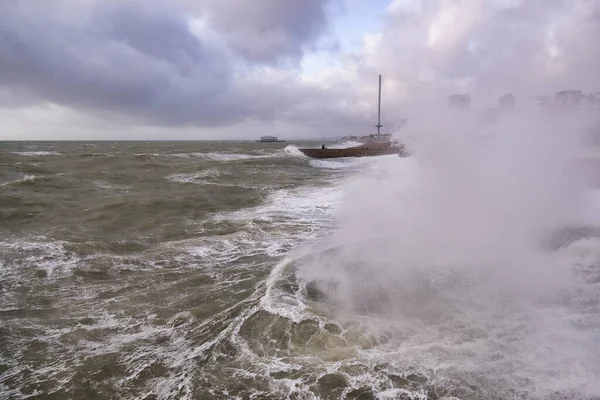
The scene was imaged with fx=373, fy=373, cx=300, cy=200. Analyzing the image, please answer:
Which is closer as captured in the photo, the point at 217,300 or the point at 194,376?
the point at 194,376

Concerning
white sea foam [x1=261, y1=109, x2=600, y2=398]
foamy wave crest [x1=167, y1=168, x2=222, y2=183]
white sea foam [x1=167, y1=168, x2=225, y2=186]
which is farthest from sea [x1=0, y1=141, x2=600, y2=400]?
white sea foam [x1=167, y1=168, x2=225, y2=186]

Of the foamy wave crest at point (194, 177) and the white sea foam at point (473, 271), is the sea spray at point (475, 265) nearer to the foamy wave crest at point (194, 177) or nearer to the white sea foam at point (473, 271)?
the white sea foam at point (473, 271)

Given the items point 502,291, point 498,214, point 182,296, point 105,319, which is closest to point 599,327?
point 502,291

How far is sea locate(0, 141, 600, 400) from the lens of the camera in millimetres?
3486

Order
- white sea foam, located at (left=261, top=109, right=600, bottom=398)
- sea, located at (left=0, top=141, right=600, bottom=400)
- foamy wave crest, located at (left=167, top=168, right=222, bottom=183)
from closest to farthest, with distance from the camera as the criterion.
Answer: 1. sea, located at (left=0, top=141, right=600, bottom=400)
2. white sea foam, located at (left=261, top=109, right=600, bottom=398)
3. foamy wave crest, located at (left=167, top=168, right=222, bottom=183)

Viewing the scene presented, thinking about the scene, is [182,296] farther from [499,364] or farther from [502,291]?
[502,291]

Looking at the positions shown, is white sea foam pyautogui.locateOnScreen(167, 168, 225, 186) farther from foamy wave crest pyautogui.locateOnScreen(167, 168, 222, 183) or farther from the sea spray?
the sea spray

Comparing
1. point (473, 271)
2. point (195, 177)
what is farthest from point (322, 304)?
point (195, 177)

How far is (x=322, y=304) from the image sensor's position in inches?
199

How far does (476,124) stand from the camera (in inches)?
354

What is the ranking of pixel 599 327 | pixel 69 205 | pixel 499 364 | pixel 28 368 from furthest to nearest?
pixel 69 205, pixel 599 327, pixel 28 368, pixel 499 364

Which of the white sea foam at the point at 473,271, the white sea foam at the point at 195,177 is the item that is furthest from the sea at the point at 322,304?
the white sea foam at the point at 195,177

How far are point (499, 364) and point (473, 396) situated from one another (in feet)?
1.94

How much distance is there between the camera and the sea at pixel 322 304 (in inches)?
137
